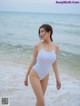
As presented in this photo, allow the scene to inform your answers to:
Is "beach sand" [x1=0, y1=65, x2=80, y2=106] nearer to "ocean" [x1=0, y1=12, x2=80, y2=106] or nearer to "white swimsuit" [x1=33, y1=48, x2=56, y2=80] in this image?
"ocean" [x1=0, y1=12, x2=80, y2=106]

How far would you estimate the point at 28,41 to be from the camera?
3775 millimetres

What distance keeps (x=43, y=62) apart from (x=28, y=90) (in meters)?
0.97

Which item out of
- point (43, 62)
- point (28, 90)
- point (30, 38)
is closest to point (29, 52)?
point (30, 38)

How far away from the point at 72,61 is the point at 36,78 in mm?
1584

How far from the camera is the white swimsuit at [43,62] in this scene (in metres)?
2.36

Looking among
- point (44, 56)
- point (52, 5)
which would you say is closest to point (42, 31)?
point (44, 56)

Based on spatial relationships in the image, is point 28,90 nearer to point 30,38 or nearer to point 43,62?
point 30,38

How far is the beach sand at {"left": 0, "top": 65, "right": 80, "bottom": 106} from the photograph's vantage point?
314 cm

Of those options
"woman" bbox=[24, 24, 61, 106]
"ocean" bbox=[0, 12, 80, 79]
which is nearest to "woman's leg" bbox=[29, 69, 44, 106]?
"woman" bbox=[24, 24, 61, 106]

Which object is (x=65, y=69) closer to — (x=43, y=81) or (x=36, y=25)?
(x=36, y=25)

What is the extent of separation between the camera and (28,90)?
3.29 metres

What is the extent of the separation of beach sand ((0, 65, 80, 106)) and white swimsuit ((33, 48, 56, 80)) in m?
0.74

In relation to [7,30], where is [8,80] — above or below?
below

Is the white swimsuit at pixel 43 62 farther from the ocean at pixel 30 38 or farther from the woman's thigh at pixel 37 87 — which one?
the ocean at pixel 30 38
